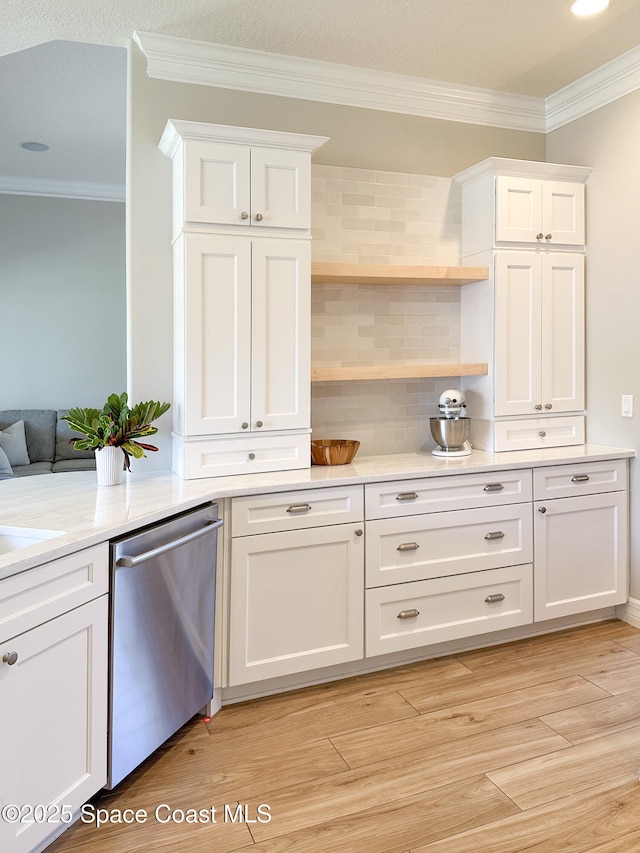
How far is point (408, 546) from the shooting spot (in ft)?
9.16

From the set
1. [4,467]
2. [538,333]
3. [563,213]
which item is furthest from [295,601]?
[4,467]

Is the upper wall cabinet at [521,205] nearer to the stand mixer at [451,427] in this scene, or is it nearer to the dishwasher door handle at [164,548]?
the stand mixer at [451,427]

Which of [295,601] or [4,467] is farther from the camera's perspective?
[4,467]

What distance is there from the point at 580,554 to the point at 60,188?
17.1 feet

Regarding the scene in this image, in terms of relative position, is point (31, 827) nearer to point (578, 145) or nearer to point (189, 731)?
point (189, 731)

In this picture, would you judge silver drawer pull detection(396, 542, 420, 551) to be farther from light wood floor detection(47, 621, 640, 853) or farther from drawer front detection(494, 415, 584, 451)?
drawer front detection(494, 415, 584, 451)

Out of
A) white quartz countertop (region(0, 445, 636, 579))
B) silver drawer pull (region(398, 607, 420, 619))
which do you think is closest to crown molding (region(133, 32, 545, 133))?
white quartz countertop (region(0, 445, 636, 579))

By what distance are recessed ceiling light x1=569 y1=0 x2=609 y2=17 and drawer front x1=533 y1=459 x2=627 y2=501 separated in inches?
78.6

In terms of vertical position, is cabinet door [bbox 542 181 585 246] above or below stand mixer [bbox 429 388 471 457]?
above

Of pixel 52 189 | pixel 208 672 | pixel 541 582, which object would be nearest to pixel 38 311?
pixel 52 189

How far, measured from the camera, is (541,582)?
3098mm

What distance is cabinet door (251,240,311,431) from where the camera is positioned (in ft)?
8.90

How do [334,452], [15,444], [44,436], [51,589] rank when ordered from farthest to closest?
[44,436] → [15,444] → [334,452] → [51,589]

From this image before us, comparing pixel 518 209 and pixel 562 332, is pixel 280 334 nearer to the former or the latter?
pixel 518 209
